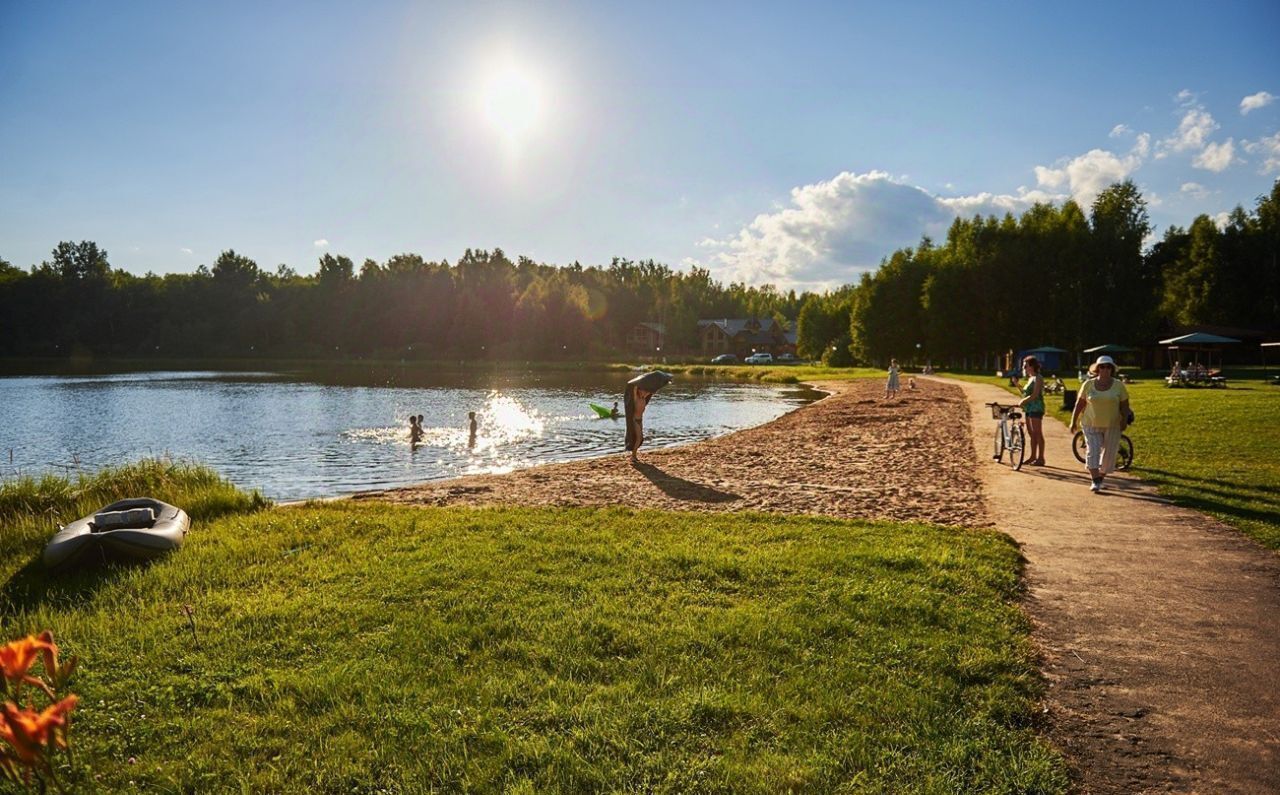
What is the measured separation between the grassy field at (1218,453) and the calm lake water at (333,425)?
46.7 feet

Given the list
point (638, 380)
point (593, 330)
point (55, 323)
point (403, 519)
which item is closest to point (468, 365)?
point (593, 330)

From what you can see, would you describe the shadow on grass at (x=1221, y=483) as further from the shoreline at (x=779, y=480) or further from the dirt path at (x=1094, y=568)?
the shoreline at (x=779, y=480)

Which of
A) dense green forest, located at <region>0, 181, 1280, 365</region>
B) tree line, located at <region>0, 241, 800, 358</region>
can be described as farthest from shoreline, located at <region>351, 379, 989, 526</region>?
tree line, located at <region>0, 241, 800, 358</region>

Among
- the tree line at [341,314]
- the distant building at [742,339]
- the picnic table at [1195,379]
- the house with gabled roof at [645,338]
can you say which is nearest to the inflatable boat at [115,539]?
the picnic table at [1195,379]

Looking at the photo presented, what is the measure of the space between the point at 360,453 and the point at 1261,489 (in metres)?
22.4

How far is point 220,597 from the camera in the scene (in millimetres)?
6535

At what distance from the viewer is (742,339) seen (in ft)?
391

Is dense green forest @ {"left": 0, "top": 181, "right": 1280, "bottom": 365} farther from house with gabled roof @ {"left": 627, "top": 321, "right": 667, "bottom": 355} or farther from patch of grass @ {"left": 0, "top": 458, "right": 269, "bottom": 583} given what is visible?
patch of grass @ {"left": 0, "top": 458, "right": 269, "bottom": 583}

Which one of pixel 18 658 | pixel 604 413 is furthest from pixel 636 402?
pixel 18 658

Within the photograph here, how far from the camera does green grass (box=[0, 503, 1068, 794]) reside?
383 cm

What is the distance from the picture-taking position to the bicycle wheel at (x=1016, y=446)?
14133 millimetres

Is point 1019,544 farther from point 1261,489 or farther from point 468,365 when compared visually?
point 468,365

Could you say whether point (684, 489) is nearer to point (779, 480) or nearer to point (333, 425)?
point (779, 480)

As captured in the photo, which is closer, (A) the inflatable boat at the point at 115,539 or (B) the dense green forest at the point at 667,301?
(A) the inflatable boat at the point at 115,539
